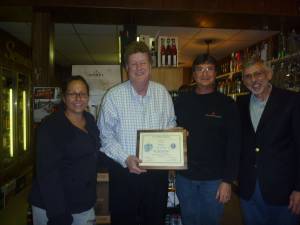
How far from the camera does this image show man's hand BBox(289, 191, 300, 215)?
1814 mm

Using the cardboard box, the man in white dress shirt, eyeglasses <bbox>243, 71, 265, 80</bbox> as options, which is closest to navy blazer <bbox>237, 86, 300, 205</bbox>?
eyeglasses <bbox>243, 71, 265, 80</bbox>

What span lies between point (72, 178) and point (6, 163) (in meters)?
3.74

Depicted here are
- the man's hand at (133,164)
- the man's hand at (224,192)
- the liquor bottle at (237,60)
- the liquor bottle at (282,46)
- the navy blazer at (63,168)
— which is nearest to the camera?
the navy blazer at (63,168)

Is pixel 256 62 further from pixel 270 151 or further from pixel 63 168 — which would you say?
pixel 63 168

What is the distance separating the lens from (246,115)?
198 centimetres

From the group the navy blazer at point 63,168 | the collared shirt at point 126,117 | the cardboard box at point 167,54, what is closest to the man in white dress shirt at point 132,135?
the collared shirt at point 126,117

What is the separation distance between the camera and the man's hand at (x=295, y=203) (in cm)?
181

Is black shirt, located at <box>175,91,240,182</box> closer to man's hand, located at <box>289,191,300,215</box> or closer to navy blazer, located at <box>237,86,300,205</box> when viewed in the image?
navy blazer, located at <box>237,86,300,205</box>

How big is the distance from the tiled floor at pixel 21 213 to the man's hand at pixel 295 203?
176 centimetres

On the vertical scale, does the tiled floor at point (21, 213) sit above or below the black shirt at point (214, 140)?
below

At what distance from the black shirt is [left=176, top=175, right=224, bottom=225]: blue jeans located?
6 cm

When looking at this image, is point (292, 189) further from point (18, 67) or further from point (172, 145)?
point (18, 67)

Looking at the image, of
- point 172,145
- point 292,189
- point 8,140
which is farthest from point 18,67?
point 292,189

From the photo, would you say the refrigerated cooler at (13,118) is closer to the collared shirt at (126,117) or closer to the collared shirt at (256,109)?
the collared shirt at (126,117)
